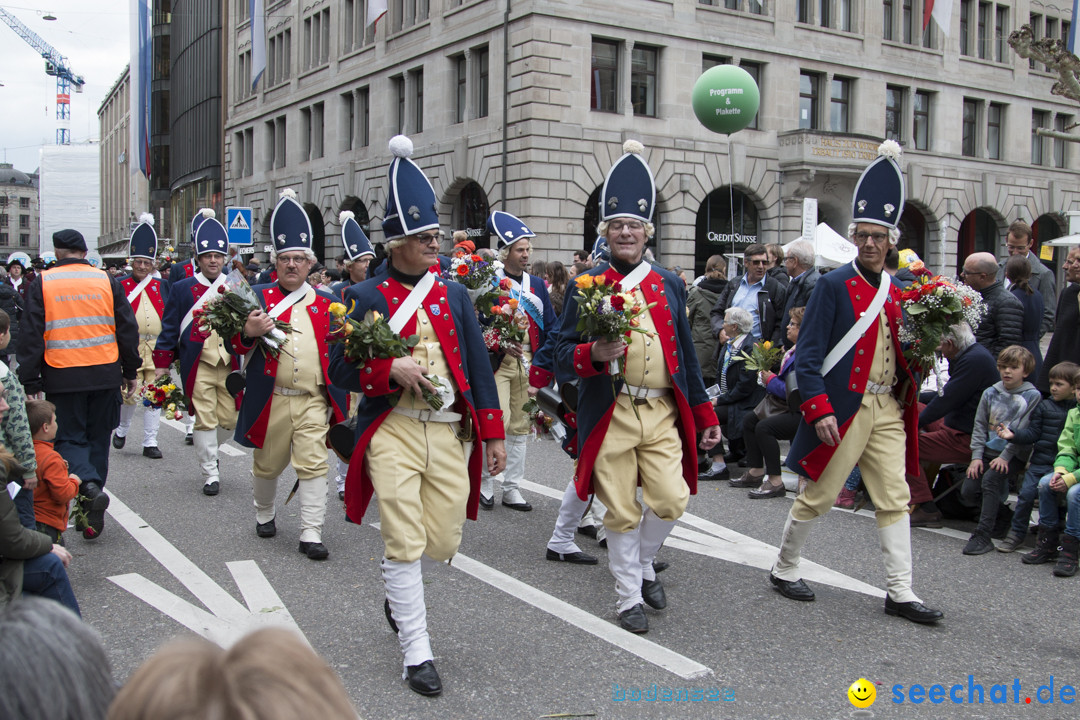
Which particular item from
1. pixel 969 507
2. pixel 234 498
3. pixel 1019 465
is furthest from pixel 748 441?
pixel 234 498

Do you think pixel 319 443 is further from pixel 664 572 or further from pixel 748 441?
pixel 748 441

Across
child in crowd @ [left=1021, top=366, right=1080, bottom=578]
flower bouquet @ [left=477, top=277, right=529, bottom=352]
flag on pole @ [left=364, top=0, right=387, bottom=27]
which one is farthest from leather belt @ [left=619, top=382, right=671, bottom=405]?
flag on pole @ [left=364, top=0, right=387, bottom=27]

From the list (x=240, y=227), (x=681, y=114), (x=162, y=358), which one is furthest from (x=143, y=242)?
(x=681, y=114)

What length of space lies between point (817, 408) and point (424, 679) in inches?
93.3

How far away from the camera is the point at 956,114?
33500mm

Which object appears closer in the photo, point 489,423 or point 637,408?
point 489,423

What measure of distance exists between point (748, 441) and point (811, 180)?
22174mm

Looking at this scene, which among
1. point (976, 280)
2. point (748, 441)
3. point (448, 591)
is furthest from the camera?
point (748, 441)

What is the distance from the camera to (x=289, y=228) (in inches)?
265

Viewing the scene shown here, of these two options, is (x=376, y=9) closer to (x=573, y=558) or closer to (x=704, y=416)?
(x=573, y=558)

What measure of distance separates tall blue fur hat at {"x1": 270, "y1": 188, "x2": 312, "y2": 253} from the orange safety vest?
1.34 metres

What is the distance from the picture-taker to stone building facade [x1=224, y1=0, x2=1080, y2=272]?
2642 cm

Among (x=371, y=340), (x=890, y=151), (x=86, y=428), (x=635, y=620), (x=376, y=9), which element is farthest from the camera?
(x=376, y=9)

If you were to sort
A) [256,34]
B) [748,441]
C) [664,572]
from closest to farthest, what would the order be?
1. [664,572]
2. [748,441]
3. [256,34]
